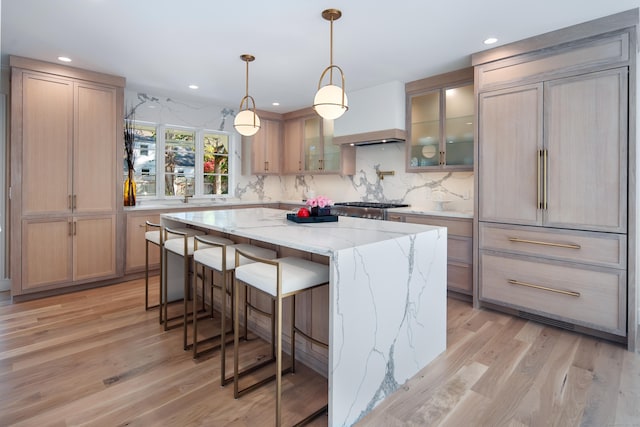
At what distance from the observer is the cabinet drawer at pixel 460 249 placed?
343 centimetres

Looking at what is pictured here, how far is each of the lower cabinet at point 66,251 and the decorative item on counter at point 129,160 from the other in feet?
1.41

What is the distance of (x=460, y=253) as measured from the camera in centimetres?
350

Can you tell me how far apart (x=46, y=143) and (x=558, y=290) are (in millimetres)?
4881

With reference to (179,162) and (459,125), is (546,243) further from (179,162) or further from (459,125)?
(179,162)

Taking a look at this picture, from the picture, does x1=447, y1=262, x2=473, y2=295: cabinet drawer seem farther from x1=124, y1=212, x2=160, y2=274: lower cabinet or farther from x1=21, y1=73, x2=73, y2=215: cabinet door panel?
x1=21, y1=73, x2=73, y2=215: cabinet door panel

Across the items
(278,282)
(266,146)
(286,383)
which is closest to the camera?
(278,282)

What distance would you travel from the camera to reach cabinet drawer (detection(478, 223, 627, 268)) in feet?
8.43

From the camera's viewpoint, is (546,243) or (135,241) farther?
(135,241)

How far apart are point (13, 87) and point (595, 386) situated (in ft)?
17.1

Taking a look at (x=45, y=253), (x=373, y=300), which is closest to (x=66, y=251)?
(x=45, y=253)

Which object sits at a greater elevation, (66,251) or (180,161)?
(180,161)

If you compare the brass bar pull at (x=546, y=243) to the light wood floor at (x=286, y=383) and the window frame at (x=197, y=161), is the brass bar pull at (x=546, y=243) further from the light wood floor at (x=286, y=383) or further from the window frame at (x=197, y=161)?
the window frame at (x=197, y=161)

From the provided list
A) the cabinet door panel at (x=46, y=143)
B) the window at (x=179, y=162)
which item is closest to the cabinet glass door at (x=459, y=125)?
the window at (x=179, y=162)

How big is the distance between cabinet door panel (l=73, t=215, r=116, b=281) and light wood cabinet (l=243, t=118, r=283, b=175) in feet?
7.34
